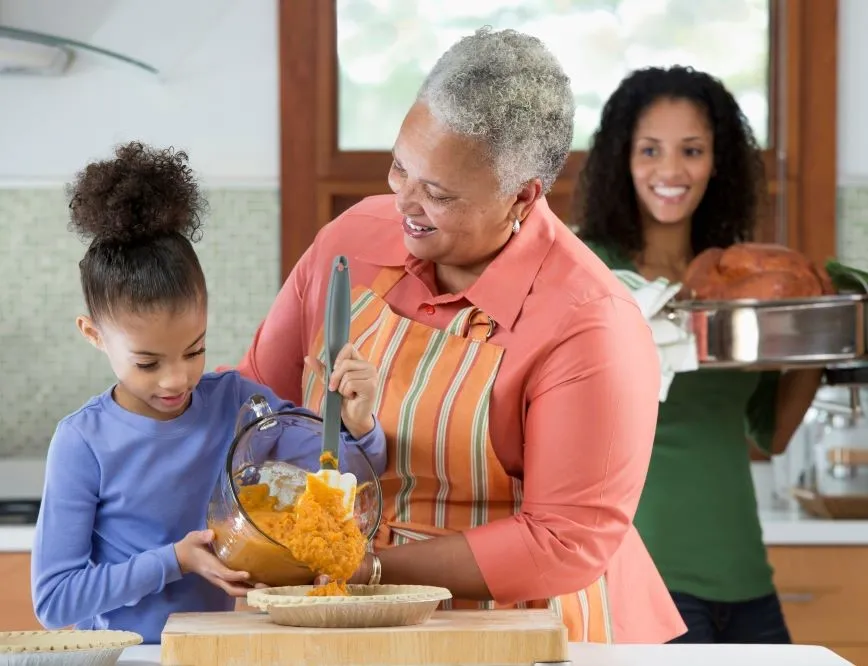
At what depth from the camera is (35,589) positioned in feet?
4.29

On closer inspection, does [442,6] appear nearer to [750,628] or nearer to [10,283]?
[10,283]

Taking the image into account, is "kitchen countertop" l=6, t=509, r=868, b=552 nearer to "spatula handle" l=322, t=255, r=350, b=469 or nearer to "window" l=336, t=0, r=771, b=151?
"window" l=336, t=0, r=771, b=151

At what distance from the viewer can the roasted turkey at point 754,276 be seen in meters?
1.90

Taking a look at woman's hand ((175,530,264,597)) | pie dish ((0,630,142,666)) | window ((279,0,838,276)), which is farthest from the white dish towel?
window ((279,0,838,276))

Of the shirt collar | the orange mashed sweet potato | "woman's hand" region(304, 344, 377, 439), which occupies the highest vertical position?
the shirt collar

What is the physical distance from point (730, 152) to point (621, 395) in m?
0.93

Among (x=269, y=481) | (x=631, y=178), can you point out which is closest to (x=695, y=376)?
(x=631, y=178)

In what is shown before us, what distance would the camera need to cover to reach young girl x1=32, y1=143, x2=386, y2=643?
4.29 ft

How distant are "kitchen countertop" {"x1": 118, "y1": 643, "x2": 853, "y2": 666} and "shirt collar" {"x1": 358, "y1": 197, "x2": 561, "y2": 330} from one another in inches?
14.2

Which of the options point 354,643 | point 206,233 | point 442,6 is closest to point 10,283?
point 206,233

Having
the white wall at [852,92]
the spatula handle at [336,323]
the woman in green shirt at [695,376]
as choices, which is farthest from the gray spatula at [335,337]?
the white wall at [852,92]

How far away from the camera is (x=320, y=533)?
1.19 m

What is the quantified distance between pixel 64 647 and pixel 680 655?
57 centimetres

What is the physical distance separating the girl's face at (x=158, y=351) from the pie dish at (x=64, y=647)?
10.2 inches
